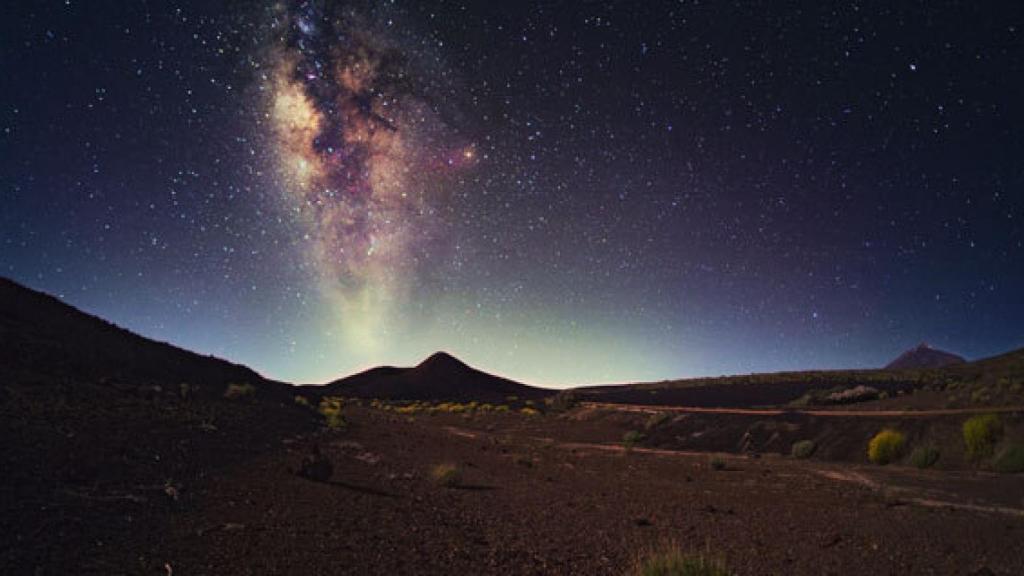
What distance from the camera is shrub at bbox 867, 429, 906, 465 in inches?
778

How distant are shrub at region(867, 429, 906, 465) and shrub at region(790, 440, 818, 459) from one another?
2775mm

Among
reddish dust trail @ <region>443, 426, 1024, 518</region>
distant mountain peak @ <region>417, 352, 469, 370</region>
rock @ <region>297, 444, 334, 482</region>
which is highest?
distant mountain peak @ <region>417, 352, 469, 370</region>

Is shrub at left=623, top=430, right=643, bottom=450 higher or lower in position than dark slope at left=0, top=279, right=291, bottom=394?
lower

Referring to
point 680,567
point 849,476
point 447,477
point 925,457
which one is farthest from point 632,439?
point 680,567

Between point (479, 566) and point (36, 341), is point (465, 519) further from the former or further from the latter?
point (36, 341)

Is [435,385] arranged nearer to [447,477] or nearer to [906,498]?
[447,477]

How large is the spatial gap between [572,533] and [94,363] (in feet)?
76.2

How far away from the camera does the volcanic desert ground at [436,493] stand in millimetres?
7410

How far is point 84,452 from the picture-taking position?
35.9 feet

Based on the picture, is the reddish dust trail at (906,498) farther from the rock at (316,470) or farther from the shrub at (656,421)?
the shrub at (656,421)

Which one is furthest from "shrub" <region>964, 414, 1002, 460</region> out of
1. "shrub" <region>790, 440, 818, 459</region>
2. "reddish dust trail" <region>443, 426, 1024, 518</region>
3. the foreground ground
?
"shrub" <region>790, 440, 818, 459</region>

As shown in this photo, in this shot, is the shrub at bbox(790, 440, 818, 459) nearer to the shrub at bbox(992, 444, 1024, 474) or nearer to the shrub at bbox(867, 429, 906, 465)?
the shrub at bbox(867, 429, 906, 465)

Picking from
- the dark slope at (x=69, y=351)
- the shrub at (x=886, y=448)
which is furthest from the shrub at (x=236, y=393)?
the shrub at (x=886, y=448)

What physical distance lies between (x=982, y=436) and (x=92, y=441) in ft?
86.0
